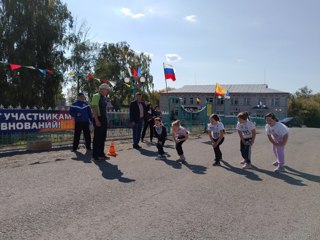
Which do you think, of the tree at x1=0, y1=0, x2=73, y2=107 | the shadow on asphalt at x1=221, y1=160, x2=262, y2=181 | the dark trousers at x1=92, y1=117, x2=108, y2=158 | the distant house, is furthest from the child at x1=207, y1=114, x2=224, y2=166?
the distant house

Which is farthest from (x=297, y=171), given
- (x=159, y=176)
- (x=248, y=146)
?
A: (x=159, y=176)

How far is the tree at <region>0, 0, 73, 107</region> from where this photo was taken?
29484 millimetres

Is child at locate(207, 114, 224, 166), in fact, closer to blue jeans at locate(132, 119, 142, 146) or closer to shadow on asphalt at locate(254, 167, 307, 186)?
shadow on asphalt at locate(254, 167, 307, 186)

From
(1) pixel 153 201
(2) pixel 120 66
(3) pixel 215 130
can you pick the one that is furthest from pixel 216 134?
(2) pixel 120 66

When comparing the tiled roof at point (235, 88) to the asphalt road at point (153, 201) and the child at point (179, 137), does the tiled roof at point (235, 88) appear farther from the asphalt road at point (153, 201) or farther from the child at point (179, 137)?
the asphalt road at point (153, 201)

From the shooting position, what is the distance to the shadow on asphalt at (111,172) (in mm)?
7141

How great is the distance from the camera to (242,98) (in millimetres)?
89688

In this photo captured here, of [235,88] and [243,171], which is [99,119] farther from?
[235,88]

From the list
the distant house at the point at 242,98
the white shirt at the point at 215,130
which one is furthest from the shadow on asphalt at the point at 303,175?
the distant house at the point at 242,98

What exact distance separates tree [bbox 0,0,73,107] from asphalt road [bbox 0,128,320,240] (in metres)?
21.8

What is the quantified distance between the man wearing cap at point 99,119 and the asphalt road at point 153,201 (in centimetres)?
38

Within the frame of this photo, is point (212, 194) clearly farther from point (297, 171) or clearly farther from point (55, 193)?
point (297, 171)

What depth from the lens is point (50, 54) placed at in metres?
32.1

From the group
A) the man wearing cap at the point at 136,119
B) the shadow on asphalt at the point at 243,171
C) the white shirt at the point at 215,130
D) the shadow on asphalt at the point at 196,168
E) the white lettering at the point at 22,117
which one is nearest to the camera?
the shadow on asphalt at the point at 243,171
